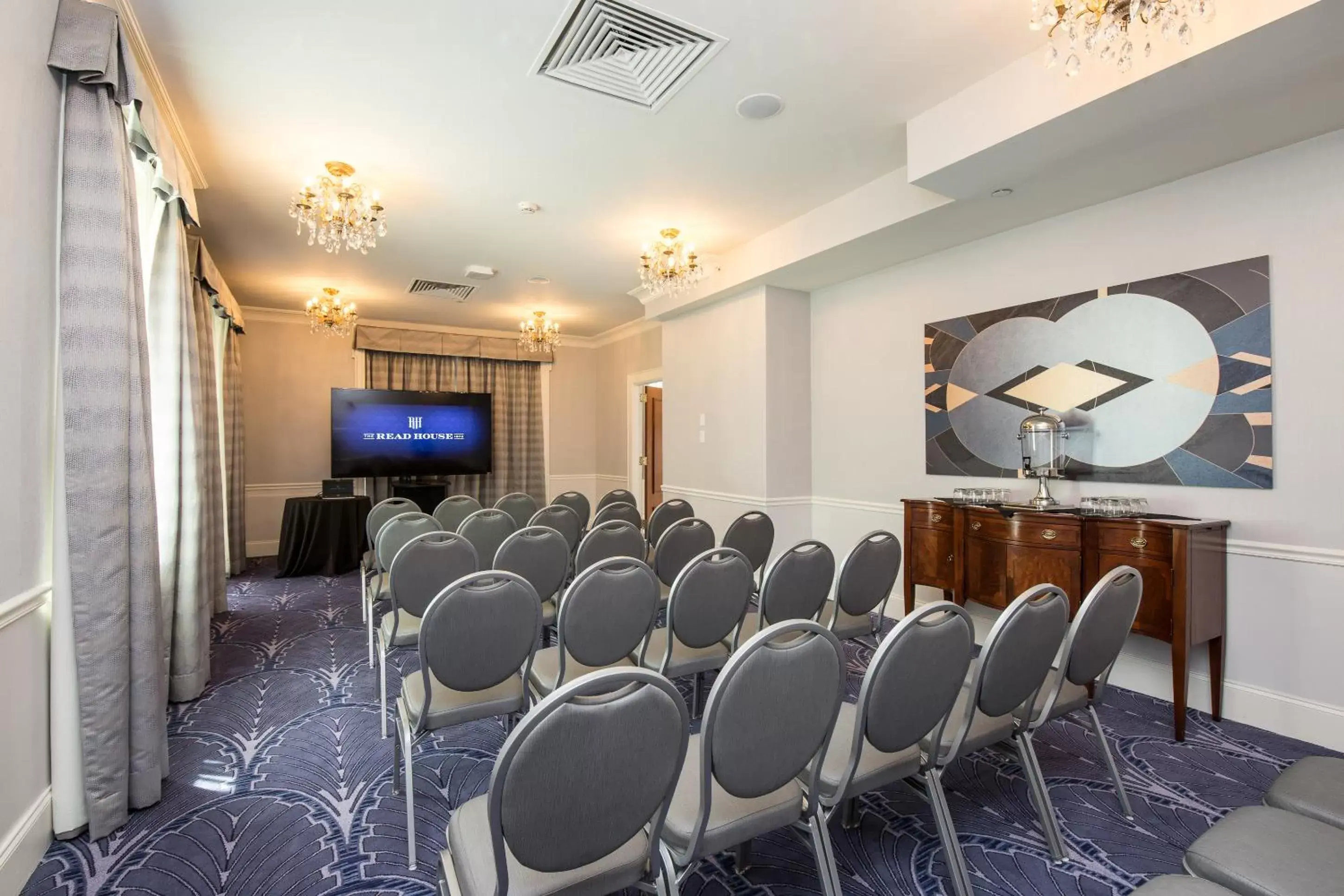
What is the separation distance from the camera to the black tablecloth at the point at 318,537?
20.0 ft

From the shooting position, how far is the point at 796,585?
275 centimetres

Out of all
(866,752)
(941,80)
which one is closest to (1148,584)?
(866,752)

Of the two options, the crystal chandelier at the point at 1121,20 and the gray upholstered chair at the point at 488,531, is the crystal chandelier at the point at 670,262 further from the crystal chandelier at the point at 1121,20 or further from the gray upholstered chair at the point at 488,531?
the crystal chandelier at the point at 1121,20

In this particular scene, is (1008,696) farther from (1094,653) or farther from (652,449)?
(652,449)

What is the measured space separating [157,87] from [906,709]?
3905mm

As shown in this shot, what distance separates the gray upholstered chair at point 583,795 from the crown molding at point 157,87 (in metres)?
2.68

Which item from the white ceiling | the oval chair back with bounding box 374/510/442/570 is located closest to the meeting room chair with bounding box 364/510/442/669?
the oval chair back with bounding box 374/510/442/570

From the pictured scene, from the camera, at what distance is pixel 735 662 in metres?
1.31

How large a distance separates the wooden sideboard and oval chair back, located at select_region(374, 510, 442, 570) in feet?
10.4

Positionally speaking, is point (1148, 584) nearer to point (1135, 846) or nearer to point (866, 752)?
point (1135, 846)

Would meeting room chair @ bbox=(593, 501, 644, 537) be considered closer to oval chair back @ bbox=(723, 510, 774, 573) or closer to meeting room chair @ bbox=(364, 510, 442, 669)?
oval chair back @ bbox=(723, 510, 774, 573)

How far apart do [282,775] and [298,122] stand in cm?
305

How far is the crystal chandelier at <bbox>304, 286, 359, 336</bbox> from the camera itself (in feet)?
20.2

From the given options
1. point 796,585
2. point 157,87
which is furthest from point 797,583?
point 157,87
